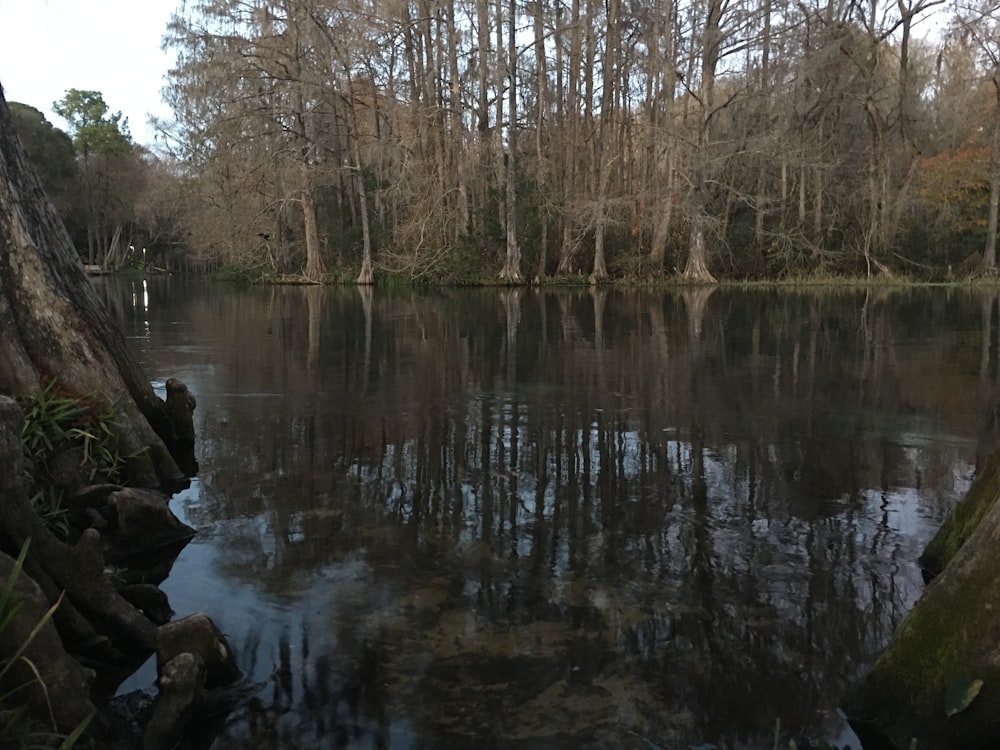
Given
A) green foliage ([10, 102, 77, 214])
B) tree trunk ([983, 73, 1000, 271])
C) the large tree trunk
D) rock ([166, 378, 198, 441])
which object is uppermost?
green foliage ([10, 102, 77, 214])

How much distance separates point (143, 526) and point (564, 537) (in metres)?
2.60

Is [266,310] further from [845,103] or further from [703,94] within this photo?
[845,103]

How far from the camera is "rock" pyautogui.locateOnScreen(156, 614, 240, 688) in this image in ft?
11.7

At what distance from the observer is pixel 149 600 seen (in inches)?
172

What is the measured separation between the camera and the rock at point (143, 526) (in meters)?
5.34

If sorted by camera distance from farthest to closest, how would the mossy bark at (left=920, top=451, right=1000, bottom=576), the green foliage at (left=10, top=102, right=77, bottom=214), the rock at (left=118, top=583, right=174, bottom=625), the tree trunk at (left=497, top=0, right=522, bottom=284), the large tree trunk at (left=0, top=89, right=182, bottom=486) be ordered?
the green foliage at (left=10, top=102, right=77, bottom=214) → the tree trunk at (left=497, top=0, right=522, bottom=284) → the large tree trunk at (left=0, top=89, right=182, bottom=486) → the mossy bark at (left=920, top=451, right=1000, bottom=576) → the rock at (left=118, top=583, right=174, bottom=625)

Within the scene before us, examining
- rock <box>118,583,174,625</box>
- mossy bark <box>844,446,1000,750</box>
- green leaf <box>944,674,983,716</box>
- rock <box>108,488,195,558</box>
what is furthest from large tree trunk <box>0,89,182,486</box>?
green leaf <box>944,674,983,716</box>

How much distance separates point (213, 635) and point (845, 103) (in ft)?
124

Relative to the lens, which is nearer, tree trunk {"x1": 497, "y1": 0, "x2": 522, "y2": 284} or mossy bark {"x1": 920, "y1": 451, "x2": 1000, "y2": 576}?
mossy bark {"x1": 920, "y1": 451, "x2": 1000, "y2": 576}

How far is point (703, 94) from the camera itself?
1352 inches

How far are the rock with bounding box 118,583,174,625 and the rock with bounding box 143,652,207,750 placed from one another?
916 millimetres

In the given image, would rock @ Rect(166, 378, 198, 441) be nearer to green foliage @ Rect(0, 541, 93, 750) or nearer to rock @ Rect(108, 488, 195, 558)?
rock @ Rect(108, 488, 195, 558)

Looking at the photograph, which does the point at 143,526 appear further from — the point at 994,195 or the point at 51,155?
the point at 51,155

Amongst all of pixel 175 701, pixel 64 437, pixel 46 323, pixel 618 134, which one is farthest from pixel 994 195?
pixel 175 701
